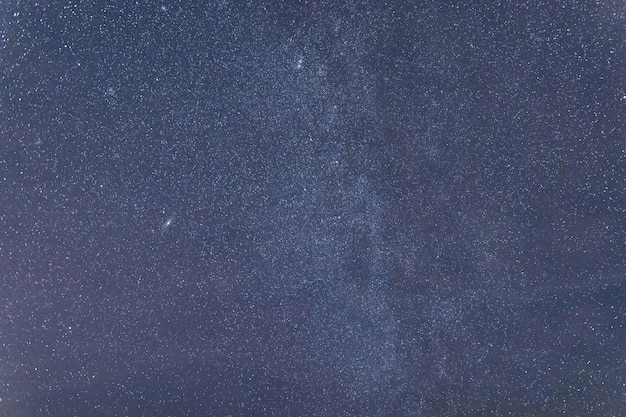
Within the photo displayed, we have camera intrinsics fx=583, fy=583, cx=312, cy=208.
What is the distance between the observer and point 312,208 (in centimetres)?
53

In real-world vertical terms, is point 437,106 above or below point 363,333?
above

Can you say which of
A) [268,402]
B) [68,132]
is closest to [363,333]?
[268,402]

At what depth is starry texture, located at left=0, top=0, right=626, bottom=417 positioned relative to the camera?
0.51 m

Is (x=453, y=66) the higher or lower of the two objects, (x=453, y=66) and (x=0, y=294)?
the higher

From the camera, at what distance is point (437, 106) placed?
0.52 metres

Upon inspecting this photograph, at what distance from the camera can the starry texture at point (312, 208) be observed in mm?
514

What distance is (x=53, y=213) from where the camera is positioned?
0.54 metres

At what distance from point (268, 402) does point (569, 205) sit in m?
0.34

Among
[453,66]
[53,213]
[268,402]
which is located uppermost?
[453,66]

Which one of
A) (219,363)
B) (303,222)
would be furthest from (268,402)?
(303,222)

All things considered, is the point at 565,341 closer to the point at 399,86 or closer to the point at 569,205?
the point at 569,205

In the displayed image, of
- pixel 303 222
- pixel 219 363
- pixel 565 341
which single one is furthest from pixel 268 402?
pixel 565 341

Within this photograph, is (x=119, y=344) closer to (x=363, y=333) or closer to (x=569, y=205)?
(x=363, y=333)

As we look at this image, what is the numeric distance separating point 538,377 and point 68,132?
1.61 feet
